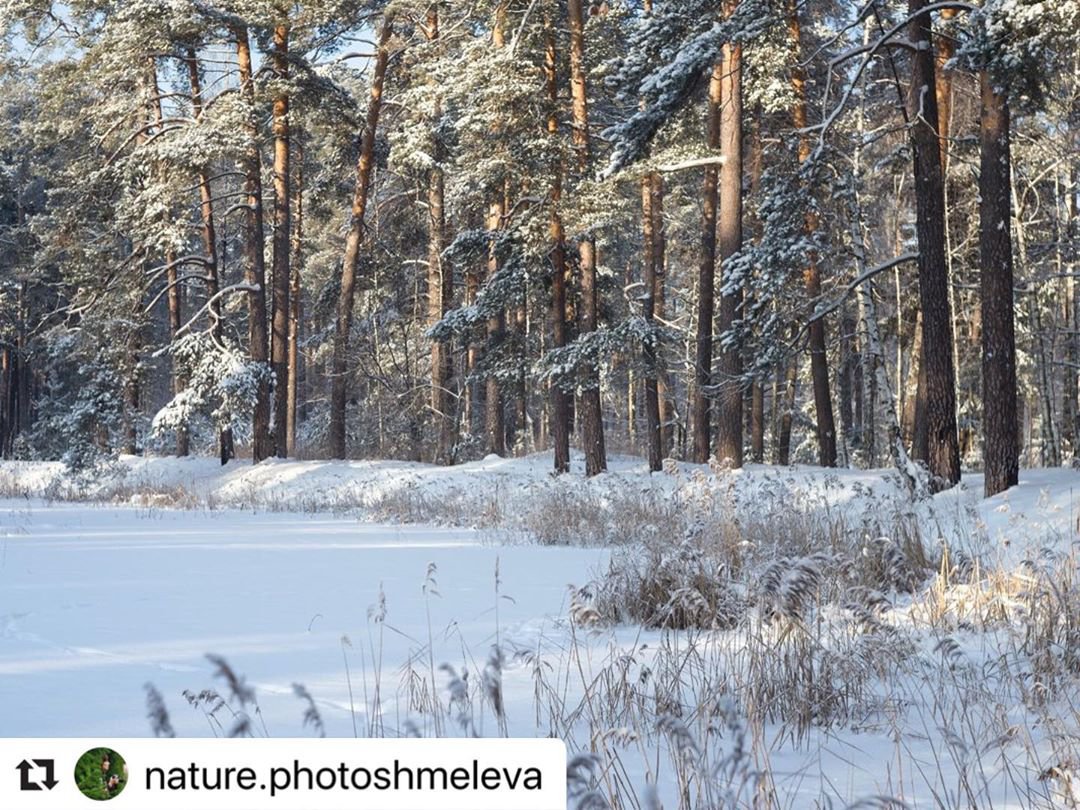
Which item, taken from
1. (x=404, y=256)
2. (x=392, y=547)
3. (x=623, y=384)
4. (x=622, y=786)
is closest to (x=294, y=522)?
(x=392, y=547)

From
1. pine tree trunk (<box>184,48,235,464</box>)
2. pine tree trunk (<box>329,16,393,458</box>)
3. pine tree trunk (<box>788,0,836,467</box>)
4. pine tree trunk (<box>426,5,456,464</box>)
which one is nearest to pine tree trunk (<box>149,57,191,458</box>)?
pine tree trunk (<box>184,48,235,464</box>)

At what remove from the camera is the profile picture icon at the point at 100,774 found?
4.67ft

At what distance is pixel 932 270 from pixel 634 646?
10234 millimetres

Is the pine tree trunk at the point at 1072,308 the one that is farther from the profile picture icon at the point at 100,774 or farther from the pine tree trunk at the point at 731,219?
the profile picture icon at the point at 100,774

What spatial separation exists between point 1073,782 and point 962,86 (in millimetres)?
16246

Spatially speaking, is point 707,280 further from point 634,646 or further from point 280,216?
point 634,646

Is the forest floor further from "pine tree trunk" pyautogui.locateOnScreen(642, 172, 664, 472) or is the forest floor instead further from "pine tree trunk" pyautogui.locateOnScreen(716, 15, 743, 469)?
"pine tree trunk" pyautogui.locateOnScreen(642, 172, 664, 472)

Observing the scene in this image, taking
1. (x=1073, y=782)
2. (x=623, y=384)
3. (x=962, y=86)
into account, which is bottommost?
(x=1073, y=782)

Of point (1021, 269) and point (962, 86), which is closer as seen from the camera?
point (962, 86)

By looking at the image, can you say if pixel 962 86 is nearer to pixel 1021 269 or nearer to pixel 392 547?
pixel 1021 269

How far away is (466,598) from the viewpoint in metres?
5.91

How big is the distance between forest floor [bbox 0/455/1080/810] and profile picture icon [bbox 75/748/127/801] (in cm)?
36

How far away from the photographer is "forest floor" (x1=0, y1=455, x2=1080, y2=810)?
2680 millimetres

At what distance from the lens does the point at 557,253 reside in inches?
730
